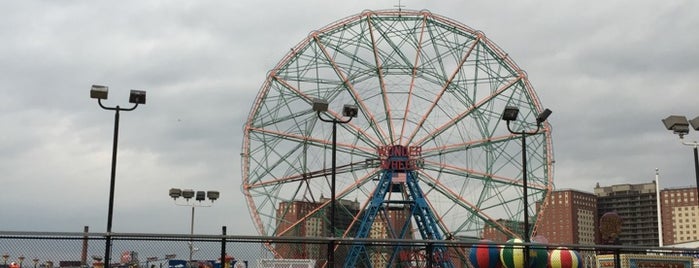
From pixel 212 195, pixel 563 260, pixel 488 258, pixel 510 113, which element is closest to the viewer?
pixel 510 113

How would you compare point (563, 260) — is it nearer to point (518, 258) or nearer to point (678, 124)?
point (518, 258)

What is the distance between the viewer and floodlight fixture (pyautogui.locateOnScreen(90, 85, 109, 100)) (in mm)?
19562

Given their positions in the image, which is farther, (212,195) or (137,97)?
(212,195)

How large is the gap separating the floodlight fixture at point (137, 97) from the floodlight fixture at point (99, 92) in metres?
0.67

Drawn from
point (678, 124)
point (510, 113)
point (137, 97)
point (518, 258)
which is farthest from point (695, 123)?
point (137, 97)

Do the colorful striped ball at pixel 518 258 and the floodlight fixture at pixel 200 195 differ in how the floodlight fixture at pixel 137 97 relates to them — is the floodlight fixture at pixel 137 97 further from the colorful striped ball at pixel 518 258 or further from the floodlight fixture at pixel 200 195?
the floodlight fixture at pixel 200 195

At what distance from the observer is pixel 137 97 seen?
66.4 ft

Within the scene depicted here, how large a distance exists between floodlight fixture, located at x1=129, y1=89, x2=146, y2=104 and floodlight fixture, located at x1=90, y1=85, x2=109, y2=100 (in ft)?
2.19

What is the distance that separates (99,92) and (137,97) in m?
0.96

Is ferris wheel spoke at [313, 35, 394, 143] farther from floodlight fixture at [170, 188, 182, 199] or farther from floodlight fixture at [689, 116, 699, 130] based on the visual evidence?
floodlight fixture at [689, 116, 699, 130]

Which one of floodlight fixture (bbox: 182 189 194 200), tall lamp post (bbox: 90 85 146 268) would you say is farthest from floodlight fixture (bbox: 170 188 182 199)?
tall lamp post (bbox: 90 85 146 268)

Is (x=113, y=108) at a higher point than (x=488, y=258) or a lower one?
higher

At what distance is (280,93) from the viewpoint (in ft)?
149

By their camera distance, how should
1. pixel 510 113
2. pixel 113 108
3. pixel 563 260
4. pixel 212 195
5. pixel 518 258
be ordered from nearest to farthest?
pixel 113 108
pixel 510 113
pixel 518 258
pixel 563 260
pixel 212 195
